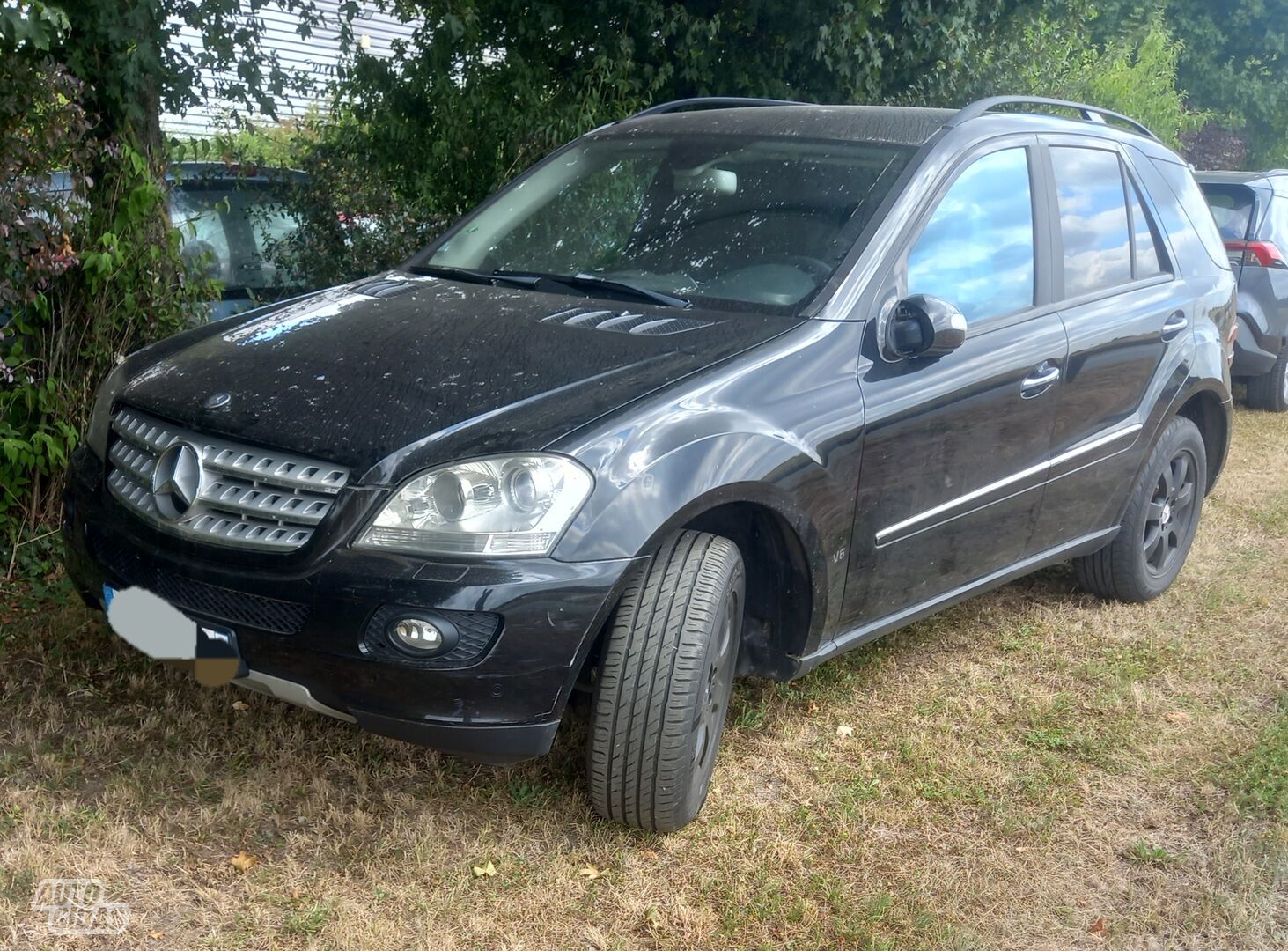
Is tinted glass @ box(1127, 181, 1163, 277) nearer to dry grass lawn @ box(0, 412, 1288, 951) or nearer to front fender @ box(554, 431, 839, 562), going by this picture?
Answer: dry grass lawn @ box(0, 412, 1288, 951)

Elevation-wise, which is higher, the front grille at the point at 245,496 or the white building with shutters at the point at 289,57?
the white building with shutters at the point at 289,57

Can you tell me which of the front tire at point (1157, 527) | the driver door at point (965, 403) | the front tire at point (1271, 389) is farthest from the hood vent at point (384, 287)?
the front tire at point (1271, 389)

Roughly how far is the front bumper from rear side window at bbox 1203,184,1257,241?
25.7 feet

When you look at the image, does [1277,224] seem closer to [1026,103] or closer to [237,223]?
[1026,103]

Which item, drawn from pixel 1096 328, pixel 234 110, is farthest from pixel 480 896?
pixel 234 110

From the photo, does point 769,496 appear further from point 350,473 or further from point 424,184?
point 424,184

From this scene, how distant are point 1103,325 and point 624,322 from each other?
1762 mm

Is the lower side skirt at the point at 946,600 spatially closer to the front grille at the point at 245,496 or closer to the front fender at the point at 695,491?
the front fender at the point at 695,491

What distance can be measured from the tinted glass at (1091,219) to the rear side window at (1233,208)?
204 inches

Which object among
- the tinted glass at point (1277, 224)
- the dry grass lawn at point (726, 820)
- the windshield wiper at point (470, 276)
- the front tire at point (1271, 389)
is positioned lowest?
the front tire at point (1271, 389)

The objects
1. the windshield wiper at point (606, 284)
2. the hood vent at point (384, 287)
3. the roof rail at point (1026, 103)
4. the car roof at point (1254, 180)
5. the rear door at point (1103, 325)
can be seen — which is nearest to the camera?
the windshield wiper at point (606, 284)

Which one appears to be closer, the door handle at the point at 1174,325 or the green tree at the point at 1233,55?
the door handle at the point at 1174,325

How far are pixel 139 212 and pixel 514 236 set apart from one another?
154cm

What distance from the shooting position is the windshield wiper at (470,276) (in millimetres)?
3893
